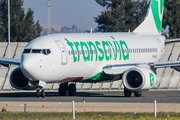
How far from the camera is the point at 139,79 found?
3075 cm

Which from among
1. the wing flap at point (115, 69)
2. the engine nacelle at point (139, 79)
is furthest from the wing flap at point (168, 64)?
the wing flap at point (115, 69)

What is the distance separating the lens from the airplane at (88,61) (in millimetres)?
27125

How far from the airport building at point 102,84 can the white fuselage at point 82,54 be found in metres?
A: 6.03

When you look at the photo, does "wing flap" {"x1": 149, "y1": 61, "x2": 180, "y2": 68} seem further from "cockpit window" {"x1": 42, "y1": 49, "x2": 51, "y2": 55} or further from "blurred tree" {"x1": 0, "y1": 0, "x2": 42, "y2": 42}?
"blurred tree" {"x1": 0, "y1": 0, "x2": 42, "y2": 42}

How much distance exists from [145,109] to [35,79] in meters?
8.25

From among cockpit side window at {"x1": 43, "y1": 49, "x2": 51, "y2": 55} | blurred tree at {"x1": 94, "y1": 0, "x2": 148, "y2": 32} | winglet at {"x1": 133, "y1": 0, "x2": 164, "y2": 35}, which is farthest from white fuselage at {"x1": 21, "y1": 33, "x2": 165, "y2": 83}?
blurred tree at {"x1": 94, "y1": 0, "x2": 148, "y2": 32}

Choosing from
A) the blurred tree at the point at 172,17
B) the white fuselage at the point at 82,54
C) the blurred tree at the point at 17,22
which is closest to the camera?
the white fuselage at the point at 82,54

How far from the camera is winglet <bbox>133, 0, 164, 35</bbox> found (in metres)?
40.7

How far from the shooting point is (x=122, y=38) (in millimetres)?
35594

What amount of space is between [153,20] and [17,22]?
148 feet

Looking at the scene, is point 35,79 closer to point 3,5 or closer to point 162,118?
point 162,118

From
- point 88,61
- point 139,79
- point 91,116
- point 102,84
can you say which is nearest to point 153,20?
point 102,84

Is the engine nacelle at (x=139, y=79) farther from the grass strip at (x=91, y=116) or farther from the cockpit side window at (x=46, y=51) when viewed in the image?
the grass strip at (x=91, y=116)

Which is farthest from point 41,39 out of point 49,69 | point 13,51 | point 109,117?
point 13,51
